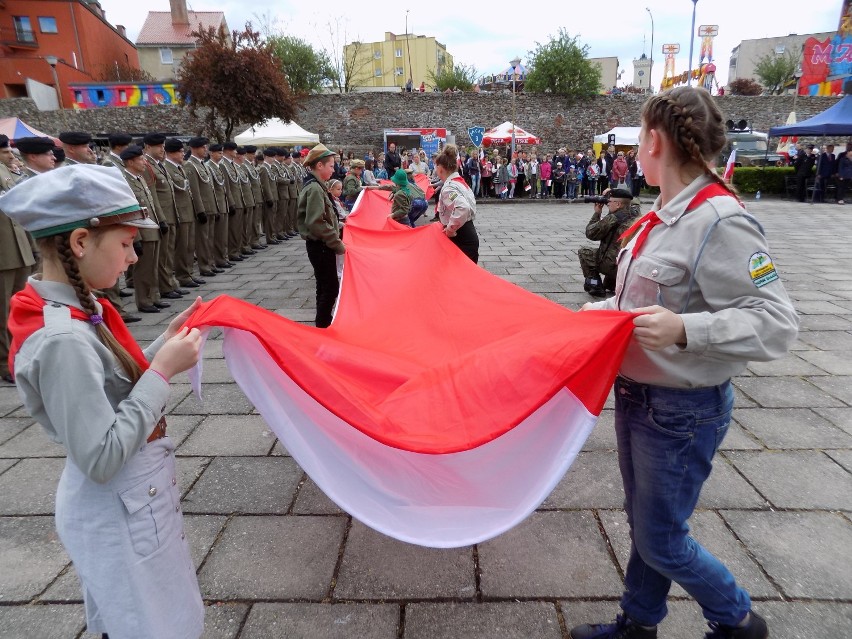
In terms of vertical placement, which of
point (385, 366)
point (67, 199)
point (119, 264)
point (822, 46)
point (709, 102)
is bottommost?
point (385, 366)

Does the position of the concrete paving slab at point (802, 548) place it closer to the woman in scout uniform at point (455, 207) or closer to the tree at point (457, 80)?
the woman in scout uniform at point (455, 207)

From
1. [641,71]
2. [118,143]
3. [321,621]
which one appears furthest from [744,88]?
[321,621]

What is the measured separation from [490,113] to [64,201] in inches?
1267

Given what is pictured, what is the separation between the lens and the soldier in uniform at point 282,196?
12.1m

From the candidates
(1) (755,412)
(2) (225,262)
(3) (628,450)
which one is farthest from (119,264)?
(2) (225,262)

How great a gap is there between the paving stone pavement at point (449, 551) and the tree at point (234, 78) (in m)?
13.3

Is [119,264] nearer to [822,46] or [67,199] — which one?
[67,199]

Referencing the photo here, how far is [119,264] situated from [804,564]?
2846 millimetres

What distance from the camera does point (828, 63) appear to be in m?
31.3

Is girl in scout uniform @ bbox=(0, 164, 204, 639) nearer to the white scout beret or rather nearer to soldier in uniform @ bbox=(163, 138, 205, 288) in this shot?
the white scout beret

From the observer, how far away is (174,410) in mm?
4004

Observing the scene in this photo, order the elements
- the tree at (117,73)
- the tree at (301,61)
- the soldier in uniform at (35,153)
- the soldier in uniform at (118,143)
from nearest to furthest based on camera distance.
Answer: the soldier in uniform at (35,153), the soldier in uniform at (118,143), the tree at (117,73), the tree at (301,61)

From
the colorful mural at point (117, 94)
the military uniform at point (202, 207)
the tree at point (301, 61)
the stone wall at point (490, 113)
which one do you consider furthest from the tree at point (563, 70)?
the military uniform at point (202, 207)

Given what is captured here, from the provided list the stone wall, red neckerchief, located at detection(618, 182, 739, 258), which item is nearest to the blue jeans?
red neckerchief, located at detection(618, 182, 739, 258)
